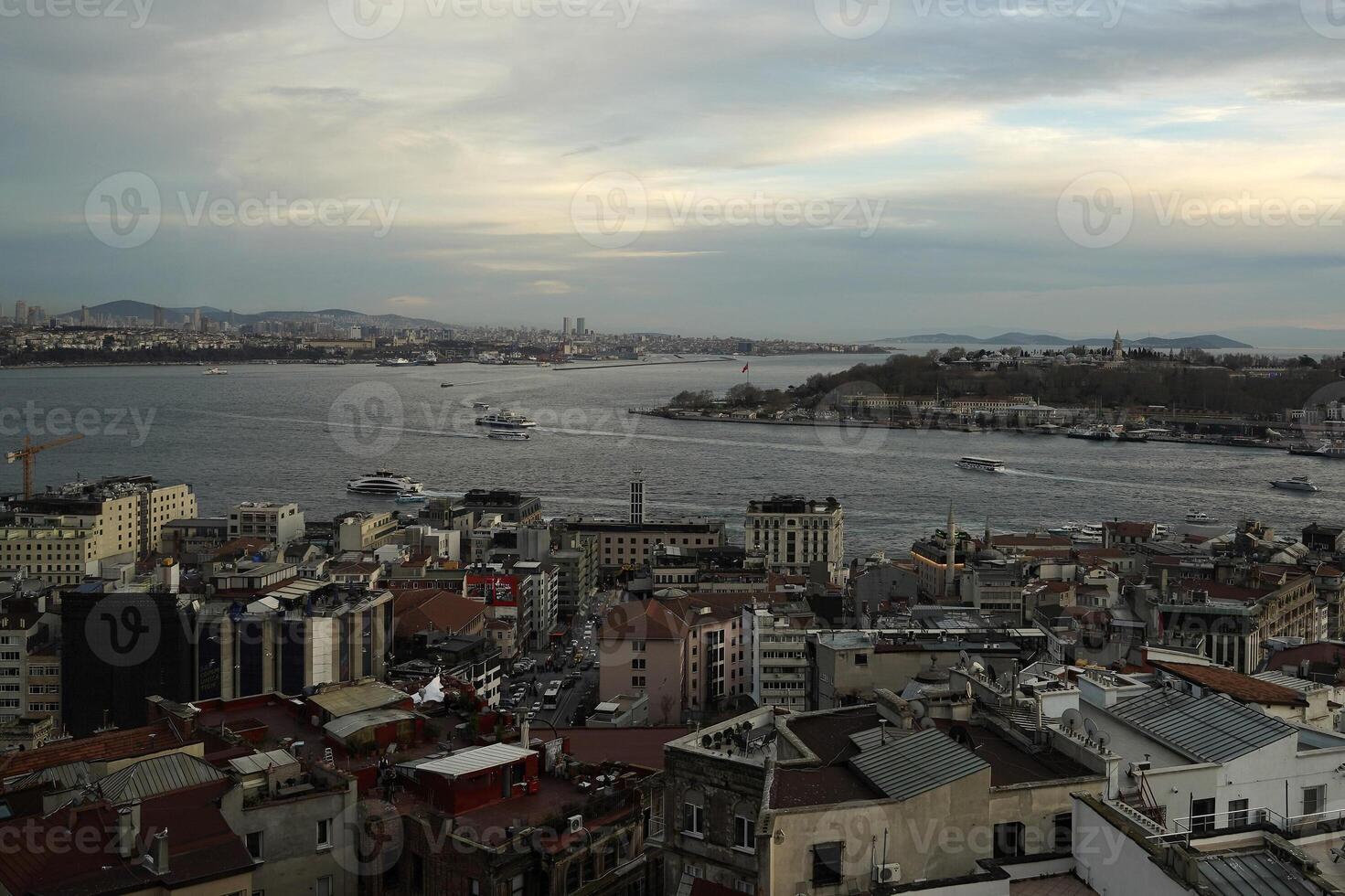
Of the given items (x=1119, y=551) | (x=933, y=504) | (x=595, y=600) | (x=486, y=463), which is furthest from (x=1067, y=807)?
(x=486, y=463)

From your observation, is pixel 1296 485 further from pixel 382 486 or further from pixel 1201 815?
pixel 1201 815

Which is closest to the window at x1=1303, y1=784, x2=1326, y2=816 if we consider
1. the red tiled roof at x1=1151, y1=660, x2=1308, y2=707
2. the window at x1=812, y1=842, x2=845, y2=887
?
the red tiled roof at x1=1151, y1=660, x2=1308, y2=707

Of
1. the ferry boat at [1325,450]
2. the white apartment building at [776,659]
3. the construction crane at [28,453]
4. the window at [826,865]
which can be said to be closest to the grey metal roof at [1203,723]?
the window at [826,865]

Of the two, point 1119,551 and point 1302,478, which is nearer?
point 1119,551

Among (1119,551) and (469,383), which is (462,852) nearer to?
(1119,551)

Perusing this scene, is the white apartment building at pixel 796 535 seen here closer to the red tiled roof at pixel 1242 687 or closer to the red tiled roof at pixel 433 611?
the red tiled roof at pixel 433 611

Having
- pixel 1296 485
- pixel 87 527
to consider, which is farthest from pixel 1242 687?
pixel 1296 485
